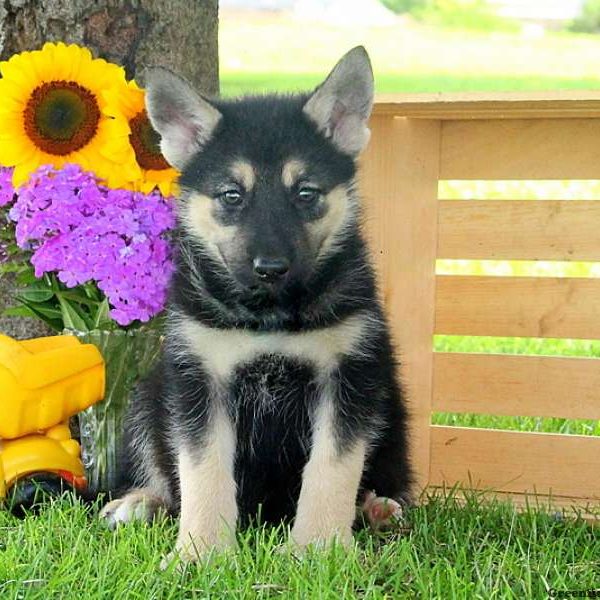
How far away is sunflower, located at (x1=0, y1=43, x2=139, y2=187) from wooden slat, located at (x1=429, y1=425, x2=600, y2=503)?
5.48 feet

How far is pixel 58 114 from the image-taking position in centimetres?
362

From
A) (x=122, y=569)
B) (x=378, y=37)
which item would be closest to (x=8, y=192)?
(x=122, y=569)

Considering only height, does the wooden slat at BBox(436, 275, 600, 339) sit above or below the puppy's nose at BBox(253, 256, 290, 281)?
below

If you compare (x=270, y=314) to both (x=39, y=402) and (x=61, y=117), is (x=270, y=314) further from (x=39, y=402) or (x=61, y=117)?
(x=61, y=117)

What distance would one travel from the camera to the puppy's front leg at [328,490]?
9.98ft

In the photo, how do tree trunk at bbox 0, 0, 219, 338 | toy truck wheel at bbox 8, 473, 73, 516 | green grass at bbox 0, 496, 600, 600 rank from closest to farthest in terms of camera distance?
green grass at bbox 0, 496, 600, 600
toy truck wheel at bbox 8, 473, 73, 516
tree trunk at bbox 0, 0, 219, 338

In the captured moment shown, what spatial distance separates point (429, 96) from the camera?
12.4 feet

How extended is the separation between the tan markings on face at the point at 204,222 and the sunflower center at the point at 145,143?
440 millimetres

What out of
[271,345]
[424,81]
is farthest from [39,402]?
[424,81]

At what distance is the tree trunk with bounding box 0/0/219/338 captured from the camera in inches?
156

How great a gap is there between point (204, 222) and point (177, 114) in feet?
1.16

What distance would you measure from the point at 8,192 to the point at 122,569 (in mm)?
1484

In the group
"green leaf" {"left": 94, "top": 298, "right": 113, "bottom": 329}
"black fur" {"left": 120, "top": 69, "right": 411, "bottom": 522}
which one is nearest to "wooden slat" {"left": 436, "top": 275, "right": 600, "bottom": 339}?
"black fur" {"left": 120, "top": 69, "right": 411, "bottom": 522}

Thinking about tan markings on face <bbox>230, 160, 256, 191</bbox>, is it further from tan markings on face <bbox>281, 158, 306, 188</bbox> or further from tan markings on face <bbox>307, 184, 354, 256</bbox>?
tan markings on face <bbox>307, 184, 354, 256</bbox>
